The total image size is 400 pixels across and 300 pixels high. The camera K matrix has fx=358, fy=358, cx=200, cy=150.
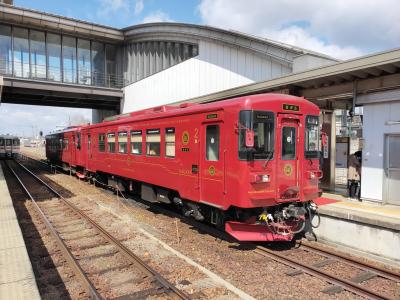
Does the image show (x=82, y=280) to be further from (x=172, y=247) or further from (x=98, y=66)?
(x=98, y=66)

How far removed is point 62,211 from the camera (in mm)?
12000

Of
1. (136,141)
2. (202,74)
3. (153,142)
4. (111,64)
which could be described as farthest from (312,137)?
(111,64)

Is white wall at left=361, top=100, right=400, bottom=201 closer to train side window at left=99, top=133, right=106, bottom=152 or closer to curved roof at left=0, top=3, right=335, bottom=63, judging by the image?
train side window at left=99, top=133, right=106, bottom=152

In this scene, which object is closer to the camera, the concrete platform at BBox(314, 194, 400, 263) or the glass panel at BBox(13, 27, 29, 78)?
the concrete platform at BBox(314, 194, 400, 263)

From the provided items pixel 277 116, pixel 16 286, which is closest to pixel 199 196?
pixel 277 116

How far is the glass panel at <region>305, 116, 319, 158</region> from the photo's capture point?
26.5 feet

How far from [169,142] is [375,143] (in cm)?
561

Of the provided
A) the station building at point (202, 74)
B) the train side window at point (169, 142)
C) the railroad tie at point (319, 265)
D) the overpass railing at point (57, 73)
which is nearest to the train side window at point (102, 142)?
the station building at point (202, 74)

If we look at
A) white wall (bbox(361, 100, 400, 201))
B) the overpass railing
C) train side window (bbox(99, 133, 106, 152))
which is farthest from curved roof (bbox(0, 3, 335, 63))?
white wall (bbox(361, 100, 400, 201))

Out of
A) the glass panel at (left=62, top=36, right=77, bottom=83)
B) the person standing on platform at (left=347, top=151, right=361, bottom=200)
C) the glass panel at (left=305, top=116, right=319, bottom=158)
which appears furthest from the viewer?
the glass panel at (left=62, top=36, right=77, bottom=83)

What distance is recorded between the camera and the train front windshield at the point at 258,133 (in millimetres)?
7059

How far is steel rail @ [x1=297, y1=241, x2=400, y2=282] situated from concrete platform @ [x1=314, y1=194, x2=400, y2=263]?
0.55 meters

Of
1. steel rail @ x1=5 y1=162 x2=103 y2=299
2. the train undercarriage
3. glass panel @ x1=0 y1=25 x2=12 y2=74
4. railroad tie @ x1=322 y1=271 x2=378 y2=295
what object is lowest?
railroad tie @ x1=322 y1=271 x2=378 y2=295

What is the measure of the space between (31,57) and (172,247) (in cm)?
2797
